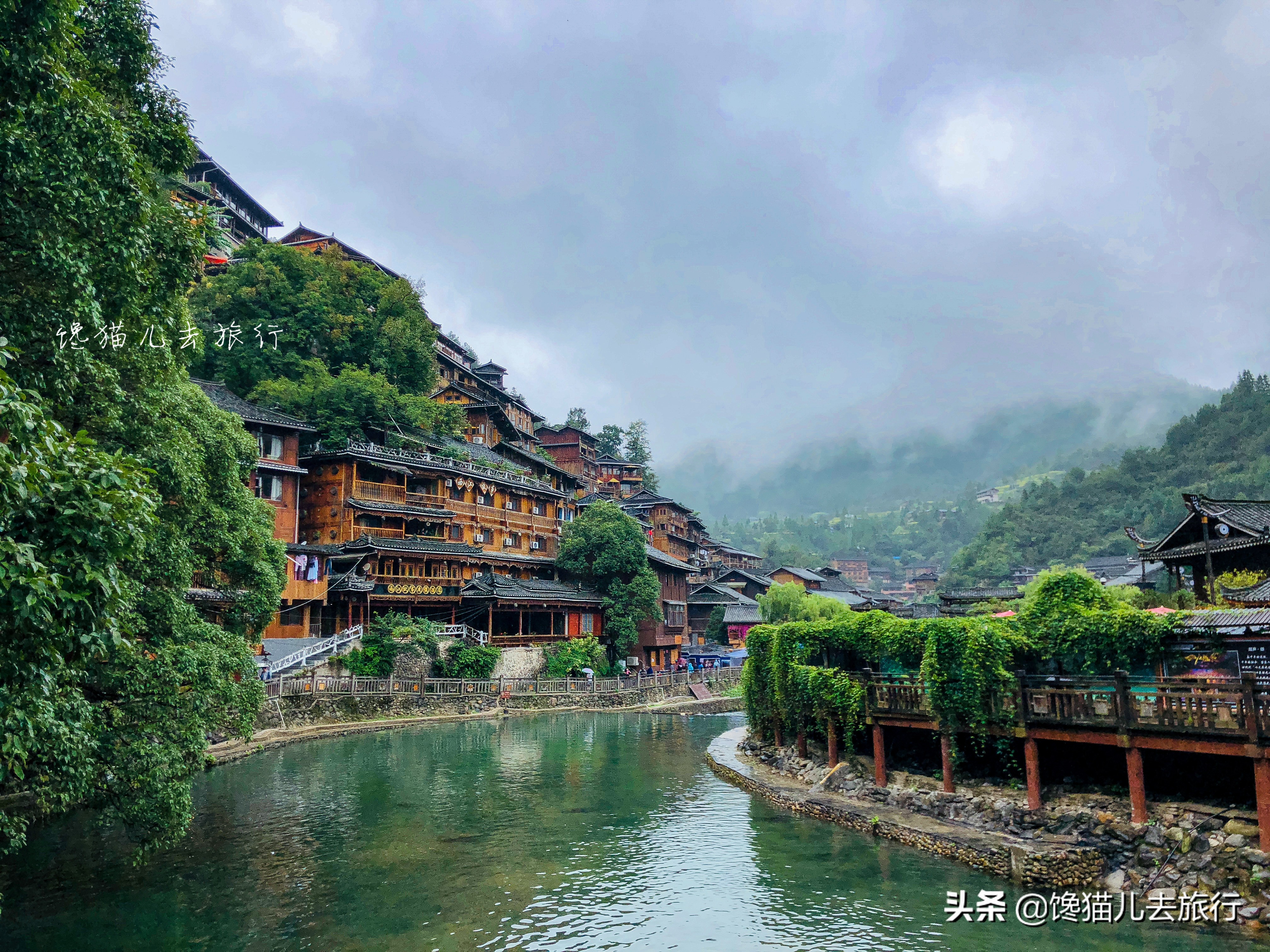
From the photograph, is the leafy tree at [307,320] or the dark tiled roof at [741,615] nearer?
the leafy tree at [307,320]

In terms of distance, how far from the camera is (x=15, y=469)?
7.23m

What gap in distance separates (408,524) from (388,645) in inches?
424

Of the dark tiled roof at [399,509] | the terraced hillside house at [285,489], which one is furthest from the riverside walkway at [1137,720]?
the dark tiled roof at [399,509]

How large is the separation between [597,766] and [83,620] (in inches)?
1097

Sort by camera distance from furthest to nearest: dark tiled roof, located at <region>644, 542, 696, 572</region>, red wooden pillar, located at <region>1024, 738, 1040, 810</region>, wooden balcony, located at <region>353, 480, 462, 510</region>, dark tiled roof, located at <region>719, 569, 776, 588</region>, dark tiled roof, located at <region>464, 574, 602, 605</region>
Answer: dark tiled roof, located at <region>719, 569, 776, 588</region>, dark tiled roof, located at <region>644, 542, 696, 572</region>, dark tiled roof, located at <region>464, 574, 602, 605</region>, wooden balcony, located at <region>353, 480, 462, 510</region>, red wooden pillar, located at <region>1024, 738, 1040, 810</region>

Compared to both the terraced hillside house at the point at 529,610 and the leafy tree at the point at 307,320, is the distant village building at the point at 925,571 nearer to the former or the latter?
the terraced hillside house at the point at 529,610

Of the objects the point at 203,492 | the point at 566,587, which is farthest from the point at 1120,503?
the point at 203,492

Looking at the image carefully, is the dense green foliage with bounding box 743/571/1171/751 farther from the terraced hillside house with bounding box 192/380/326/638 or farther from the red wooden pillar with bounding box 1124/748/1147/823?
the terraced hillside house with bounding box 192/380/326/638

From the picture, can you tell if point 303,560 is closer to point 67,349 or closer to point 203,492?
point 203,492

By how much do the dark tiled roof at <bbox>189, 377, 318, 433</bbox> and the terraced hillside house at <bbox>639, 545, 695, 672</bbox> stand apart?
2673cm

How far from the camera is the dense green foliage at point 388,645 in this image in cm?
4541

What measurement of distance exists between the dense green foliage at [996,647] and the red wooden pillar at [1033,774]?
904mm

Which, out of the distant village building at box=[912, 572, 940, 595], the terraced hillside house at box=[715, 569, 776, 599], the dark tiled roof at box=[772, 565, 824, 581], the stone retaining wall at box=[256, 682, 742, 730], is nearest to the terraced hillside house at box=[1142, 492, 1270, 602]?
the stone retaining wall at box=[256, 682, 742, 730]

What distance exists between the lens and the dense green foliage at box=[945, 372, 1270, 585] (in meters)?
109
